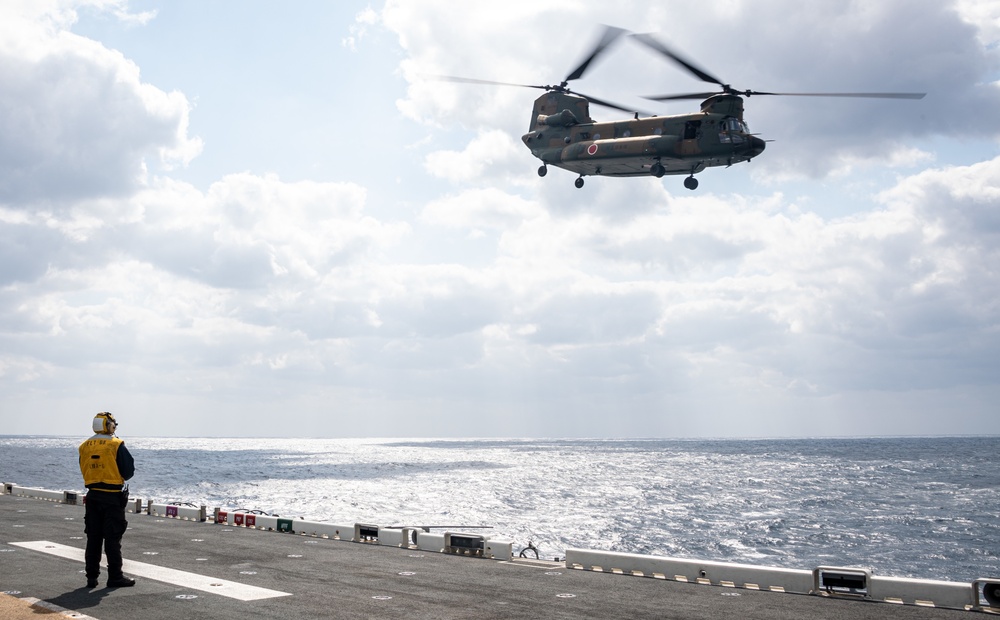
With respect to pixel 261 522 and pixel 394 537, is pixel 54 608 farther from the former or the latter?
pixel 261 522

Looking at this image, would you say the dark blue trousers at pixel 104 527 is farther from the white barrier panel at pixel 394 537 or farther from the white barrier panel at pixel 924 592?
the white barrier panel at pixel 924 592

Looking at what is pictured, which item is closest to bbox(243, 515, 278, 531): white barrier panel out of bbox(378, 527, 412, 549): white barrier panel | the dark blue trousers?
bbox(378, 527, 412, 549): white barrier panel

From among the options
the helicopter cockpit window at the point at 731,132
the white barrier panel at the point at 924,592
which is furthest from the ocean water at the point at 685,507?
the helicopter cockpit window at the point at 731,132

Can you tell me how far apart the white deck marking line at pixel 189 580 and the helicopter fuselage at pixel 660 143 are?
27.2 meters

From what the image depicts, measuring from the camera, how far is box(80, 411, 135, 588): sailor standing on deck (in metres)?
12.8

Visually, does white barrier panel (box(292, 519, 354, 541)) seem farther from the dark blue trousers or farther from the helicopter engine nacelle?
the helicopter engine nacelle

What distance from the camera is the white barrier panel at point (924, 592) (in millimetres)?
12508

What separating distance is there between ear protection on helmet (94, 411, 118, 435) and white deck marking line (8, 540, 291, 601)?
9.62 ft

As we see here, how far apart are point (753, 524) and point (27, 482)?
81634 mm

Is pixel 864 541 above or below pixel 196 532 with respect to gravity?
below

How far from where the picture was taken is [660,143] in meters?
35.8

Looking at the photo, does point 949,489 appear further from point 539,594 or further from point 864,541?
point 539,594

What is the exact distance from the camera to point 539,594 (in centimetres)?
1343

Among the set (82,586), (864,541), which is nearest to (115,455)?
(82,586)
